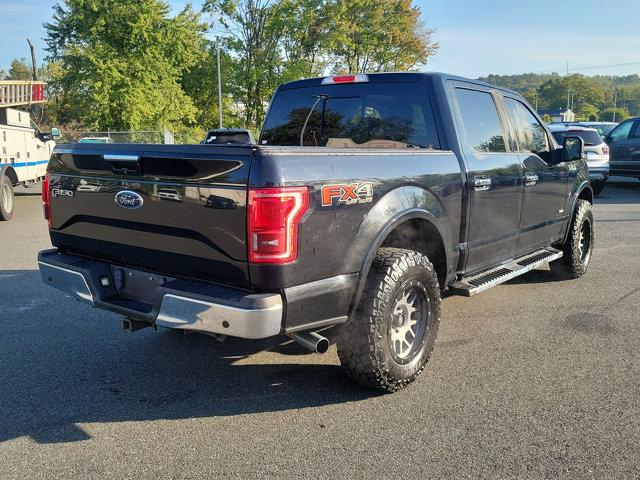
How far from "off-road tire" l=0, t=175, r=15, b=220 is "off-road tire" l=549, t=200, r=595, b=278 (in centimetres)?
938

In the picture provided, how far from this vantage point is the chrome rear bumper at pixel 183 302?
2834 mm

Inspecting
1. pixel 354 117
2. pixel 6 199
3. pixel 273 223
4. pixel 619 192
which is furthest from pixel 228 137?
pixel 619 192

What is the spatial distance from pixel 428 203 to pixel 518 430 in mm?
1469

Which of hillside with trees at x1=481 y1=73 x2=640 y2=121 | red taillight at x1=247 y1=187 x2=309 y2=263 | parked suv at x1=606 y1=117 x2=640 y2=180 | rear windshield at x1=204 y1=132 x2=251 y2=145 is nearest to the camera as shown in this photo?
red taillight at x1=247 y1=187 x2=309 y2=263

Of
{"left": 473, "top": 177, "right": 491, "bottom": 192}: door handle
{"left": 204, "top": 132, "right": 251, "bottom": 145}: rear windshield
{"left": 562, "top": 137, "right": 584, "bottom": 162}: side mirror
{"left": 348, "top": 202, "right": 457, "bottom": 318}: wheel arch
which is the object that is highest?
{"left": 204, "top": 132, "right": 251, "bottom": 145}: rear windshield

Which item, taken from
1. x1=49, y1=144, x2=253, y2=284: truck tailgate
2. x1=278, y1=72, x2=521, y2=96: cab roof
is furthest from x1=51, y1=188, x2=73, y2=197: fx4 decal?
x1=278, y1=72, x2=521, y2=96: cab roof

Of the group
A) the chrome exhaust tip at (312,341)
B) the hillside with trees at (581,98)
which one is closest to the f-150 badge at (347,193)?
the chrome exhaust tip at (312,341)

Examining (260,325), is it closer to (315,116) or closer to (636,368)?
(315,116)

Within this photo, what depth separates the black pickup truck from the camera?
2893 millimetres

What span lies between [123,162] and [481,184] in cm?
256

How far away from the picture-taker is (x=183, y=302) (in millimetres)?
2975

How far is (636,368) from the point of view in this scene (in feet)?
13.1

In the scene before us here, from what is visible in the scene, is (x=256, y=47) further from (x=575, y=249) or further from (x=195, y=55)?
(x=575, y=249)

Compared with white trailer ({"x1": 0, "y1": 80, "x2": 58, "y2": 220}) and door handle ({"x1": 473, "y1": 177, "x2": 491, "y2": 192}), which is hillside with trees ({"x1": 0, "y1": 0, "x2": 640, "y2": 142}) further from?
door handle ({"x1": 473, "y1": 177, "x2": 491, "y2": 192})
